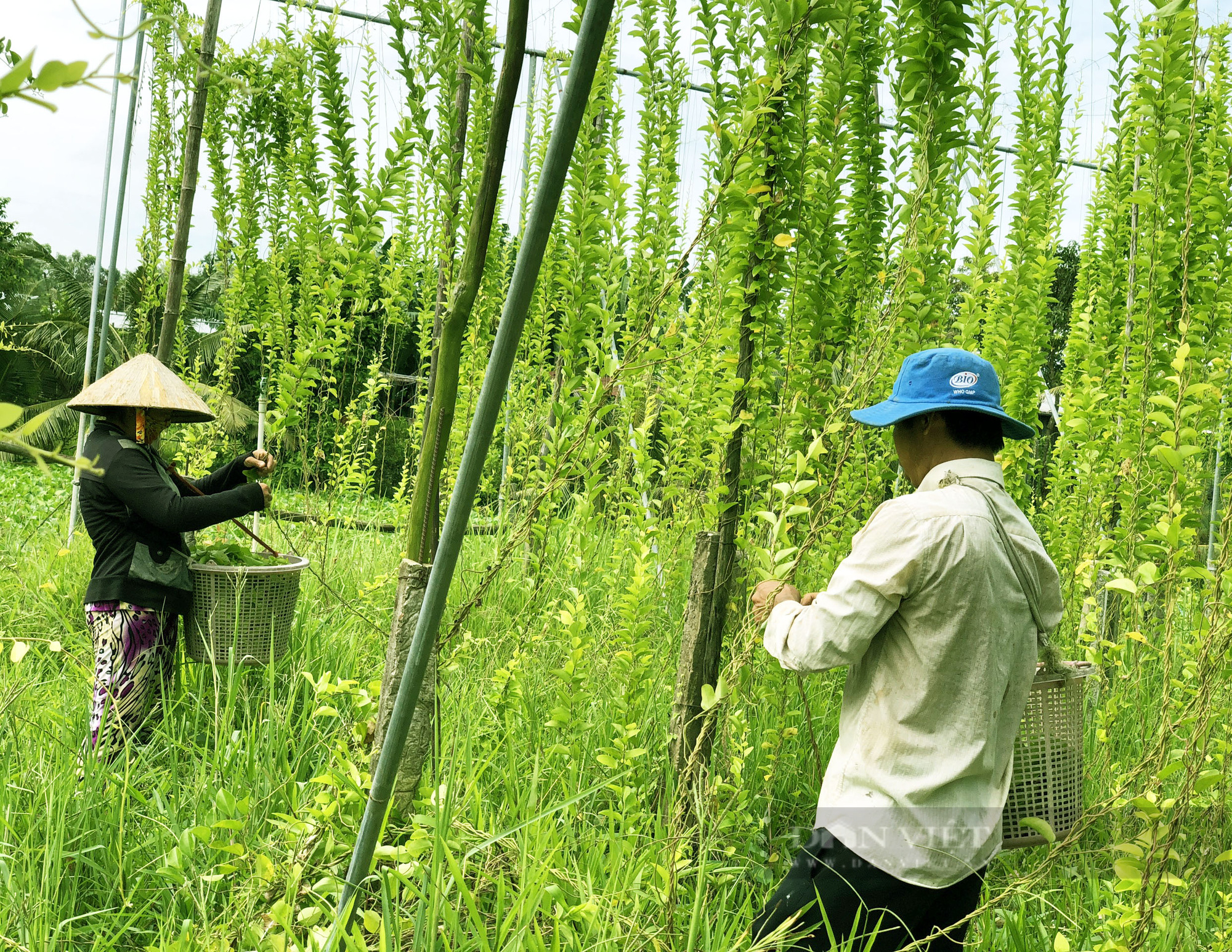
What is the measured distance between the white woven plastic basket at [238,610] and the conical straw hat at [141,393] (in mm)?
628

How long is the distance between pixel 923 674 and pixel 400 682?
115 cm

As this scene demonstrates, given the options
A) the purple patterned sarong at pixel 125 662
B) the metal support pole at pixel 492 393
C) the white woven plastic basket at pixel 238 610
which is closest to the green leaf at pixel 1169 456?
the metal support pole at pixel 492 393

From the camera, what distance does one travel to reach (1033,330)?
3971mm

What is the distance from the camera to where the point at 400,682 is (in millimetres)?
1897

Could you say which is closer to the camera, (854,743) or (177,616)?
(854,743)

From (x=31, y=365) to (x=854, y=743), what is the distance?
83.5ft

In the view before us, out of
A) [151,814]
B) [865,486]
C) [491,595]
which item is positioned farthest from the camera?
[491,595]

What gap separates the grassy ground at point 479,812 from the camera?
2.06 metres

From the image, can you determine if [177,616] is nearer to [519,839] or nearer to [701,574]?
[519,839]

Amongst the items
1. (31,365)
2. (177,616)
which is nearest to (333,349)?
(177,616)

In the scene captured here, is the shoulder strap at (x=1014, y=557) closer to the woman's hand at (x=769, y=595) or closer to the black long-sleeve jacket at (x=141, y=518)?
the woman's hand at (x=769, y=595)

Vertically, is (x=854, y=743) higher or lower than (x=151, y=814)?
higher

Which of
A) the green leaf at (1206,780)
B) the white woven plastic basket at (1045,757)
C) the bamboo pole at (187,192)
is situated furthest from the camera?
the bamboo pole at (187,192)

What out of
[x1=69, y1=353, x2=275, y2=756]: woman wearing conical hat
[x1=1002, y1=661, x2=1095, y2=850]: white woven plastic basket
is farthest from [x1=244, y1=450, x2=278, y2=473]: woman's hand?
[x1=1002, y1=661, x2=1095, y2=850]: white woven plastic basket
